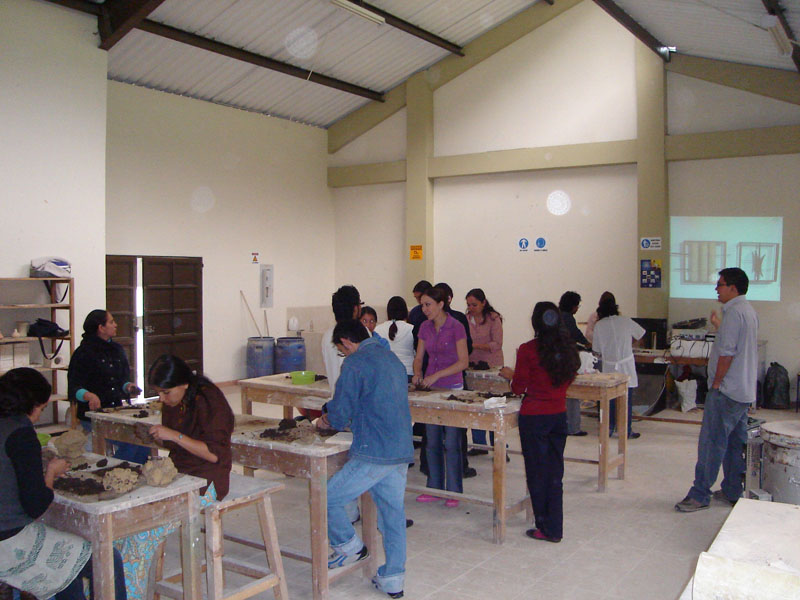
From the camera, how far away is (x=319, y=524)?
144 inches

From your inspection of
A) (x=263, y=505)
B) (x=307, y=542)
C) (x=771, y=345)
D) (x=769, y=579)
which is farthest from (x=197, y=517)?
(x=771, y=345)

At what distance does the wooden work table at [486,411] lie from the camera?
4645 mm

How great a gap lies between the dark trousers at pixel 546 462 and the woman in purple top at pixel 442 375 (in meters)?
0.82

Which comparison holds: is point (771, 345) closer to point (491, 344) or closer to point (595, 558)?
point (491, 344)

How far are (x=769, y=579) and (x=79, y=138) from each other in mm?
7547

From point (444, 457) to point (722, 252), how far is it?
603 cm

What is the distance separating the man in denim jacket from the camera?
145 inches

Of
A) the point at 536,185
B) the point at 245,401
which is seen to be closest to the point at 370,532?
the point at 245,401

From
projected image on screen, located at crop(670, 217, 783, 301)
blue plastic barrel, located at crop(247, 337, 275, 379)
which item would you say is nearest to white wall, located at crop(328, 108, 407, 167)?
blue plastic barrel, located at crop(247, 337, 275, 379)

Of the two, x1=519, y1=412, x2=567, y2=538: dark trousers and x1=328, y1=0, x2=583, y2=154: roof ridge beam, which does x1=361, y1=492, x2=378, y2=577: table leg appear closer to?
x1=519, y1=412, x2=567, y2=538: dark trousers

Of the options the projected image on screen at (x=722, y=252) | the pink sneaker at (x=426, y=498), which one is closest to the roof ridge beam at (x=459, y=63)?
the projected image on screen at (x=722, y=252)

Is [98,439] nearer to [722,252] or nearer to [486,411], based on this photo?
[486,411]

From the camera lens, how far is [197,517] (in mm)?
3158

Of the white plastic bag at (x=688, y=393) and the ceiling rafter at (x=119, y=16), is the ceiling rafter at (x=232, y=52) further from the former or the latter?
the white plastic bag at (x=688, y=393)
